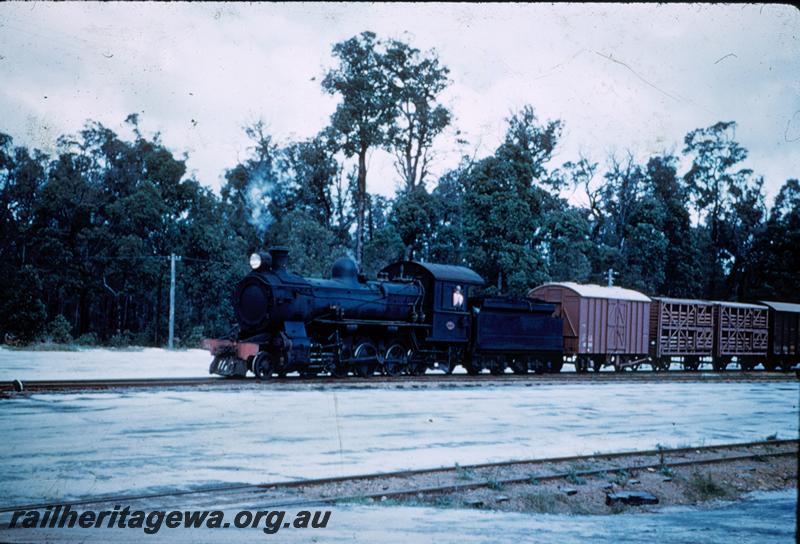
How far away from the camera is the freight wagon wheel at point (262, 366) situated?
1909cm

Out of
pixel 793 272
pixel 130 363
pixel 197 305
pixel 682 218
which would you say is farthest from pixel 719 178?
pixel 130 363

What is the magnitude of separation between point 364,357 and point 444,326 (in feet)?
10.7

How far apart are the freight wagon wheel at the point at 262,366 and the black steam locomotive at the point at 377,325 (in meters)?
0.03

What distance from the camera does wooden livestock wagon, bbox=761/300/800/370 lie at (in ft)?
118

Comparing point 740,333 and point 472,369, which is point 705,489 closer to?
point 472,369

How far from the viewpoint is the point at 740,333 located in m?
Result: 34.6

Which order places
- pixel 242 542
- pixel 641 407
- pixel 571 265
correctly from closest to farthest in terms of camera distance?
pixel 242 542, pixel 641 407, pixel 571 265

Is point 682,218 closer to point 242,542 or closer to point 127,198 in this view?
point 127,198

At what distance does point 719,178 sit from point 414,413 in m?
52.1

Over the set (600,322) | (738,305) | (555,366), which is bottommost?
(555,366)

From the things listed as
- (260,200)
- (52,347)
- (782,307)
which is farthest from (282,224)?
(782,307)

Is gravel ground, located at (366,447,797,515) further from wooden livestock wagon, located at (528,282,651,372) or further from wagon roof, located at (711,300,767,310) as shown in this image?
wagon roof, located at (711,300,767,310)

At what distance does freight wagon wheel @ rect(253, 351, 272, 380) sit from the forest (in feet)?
64.1

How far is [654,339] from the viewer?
31438 millimetres
